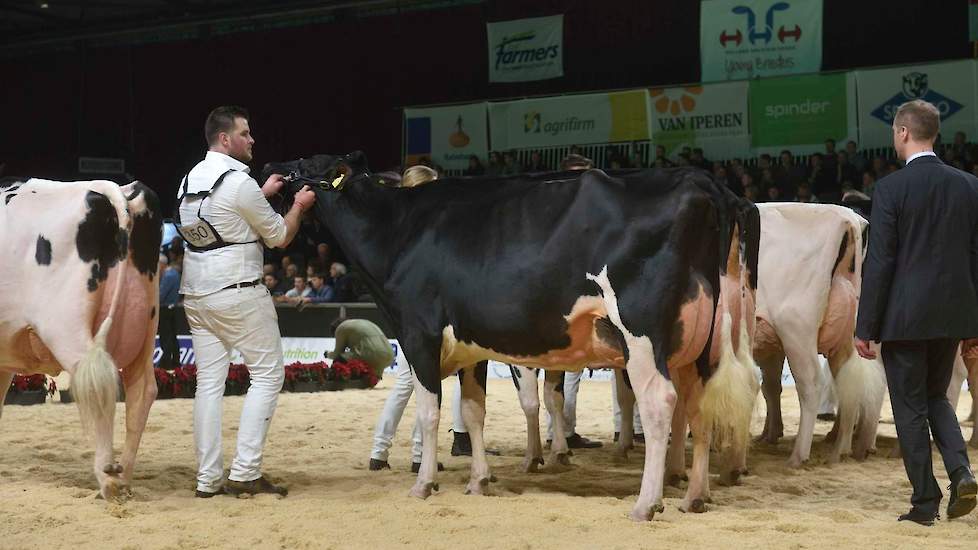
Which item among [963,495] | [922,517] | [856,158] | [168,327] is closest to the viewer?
[963,495]

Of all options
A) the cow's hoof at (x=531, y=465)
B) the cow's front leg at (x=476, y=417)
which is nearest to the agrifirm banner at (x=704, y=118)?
the cow's hoof at (x=531, y=465)

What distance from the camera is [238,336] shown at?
6.20 meters

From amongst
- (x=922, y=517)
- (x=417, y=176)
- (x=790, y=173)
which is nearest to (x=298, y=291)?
(x=790, y=173)

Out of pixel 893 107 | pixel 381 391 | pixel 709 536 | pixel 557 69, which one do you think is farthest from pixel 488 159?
pixel 709 536

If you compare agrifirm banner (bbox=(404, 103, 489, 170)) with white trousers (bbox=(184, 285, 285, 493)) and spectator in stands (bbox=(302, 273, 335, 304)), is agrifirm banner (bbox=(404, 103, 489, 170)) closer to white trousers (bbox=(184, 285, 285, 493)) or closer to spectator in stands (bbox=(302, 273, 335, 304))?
spectator in stands (bbox=(302, 273, 335, 304))

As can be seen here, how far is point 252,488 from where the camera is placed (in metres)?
6.19

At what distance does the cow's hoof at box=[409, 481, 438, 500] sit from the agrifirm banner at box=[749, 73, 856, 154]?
13.5m

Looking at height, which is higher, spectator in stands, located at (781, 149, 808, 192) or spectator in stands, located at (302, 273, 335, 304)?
spectator in stands, located at (781, 149, 808, 192)

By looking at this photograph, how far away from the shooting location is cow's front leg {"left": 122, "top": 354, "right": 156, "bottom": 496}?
245 inches

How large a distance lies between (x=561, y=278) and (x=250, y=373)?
1.91 meters

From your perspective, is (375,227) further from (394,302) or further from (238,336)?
(238,336)

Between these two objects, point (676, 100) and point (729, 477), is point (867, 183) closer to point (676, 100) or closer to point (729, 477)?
point (676, 100)

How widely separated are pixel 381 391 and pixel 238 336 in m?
6.50

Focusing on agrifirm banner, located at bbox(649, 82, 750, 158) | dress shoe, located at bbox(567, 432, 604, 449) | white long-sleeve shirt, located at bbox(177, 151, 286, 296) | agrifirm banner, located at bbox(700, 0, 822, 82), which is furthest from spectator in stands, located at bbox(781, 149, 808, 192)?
white long-sleeve shirt, located at bbox(177, 151, 286, 296)
